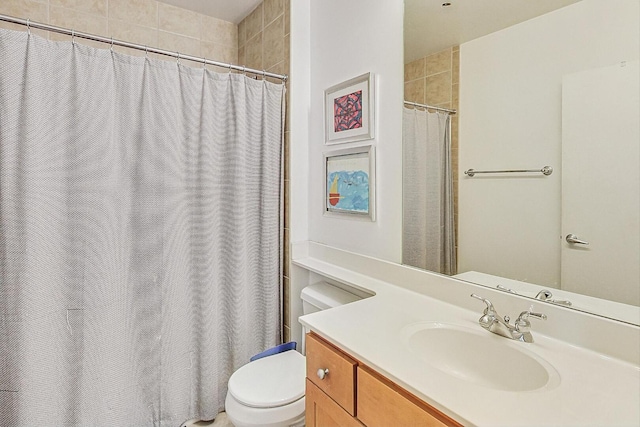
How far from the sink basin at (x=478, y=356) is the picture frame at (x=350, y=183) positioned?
643 mm

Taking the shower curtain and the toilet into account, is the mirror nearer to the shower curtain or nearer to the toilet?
the toilet

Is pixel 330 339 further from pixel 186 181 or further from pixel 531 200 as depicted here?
pixel 186 181

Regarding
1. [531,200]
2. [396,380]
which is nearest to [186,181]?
[396,380]

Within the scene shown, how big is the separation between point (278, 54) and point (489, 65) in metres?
1.29

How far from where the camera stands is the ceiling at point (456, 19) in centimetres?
107

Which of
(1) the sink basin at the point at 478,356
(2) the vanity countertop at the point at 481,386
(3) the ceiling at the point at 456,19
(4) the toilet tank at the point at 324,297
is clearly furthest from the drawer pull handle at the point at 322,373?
(3) the ceiling at the point at 456,19

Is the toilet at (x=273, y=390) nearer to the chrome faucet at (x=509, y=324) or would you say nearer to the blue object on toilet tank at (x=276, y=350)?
the blue object on toilet tank at (x=276, y=350)

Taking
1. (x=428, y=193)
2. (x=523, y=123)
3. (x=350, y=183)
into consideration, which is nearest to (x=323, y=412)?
(x=428, y=193)

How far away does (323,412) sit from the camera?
1.05 meters

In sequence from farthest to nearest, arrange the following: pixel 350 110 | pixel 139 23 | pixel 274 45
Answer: pixel 139 23, pixel 274 45, pixel 350 110

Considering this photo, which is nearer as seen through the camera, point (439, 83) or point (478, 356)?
point (478, 356)

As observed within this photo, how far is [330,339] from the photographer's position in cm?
101

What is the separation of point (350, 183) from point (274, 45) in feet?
3.48

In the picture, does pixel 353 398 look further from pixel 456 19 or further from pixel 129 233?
pixel 456 19
